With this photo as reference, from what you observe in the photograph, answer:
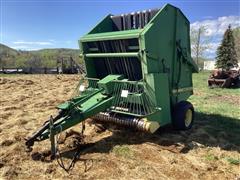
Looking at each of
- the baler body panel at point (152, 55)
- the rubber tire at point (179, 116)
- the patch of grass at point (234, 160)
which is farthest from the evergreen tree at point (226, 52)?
the patch of grass at point (234, 160)

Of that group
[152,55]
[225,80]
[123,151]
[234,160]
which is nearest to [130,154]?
[123,151]

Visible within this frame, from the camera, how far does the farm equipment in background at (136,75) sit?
17.1 ft

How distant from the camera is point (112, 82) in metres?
5.75

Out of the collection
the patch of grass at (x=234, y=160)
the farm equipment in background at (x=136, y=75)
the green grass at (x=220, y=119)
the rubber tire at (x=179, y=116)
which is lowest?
the patch of grass at (x=234, y=160)

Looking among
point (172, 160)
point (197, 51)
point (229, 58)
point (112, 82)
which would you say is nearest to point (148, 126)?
point (172, 160)

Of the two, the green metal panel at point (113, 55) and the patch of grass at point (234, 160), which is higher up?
the green metal panel at point (113, 55)

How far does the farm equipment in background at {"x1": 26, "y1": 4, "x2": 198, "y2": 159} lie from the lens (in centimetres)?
522

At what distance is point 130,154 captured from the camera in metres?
4.82

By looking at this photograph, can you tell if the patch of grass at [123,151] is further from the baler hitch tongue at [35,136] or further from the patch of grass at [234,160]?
the patch of grass at [234,160]

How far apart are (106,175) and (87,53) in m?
3.04

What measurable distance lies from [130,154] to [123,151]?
0.47 feet

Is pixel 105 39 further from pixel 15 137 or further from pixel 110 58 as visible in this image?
pixel 15 137

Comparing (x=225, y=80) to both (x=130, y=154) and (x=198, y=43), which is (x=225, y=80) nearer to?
(x=130, y=154)

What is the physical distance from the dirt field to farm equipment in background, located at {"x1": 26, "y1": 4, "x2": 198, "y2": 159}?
0.28 meters
